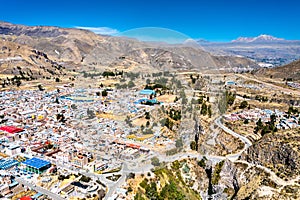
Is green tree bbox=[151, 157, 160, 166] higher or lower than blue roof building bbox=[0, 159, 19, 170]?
higher

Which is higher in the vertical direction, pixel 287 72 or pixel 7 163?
pixel 287 72

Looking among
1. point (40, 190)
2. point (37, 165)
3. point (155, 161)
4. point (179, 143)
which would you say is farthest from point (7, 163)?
point (179, 143)

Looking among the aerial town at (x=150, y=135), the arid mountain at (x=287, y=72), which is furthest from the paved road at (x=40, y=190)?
the arid mountain at (x=287, y=72)

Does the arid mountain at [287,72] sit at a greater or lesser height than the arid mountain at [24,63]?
lesser

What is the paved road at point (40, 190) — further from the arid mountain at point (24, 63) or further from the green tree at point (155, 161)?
the arid mountain at point (24, 63)

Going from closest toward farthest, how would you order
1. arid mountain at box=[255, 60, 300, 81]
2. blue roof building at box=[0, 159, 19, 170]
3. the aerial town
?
the aerial town
blue roof building at box=[0, 159, 19, 170]
arid mountain at box=[255, 60, 300, 81]

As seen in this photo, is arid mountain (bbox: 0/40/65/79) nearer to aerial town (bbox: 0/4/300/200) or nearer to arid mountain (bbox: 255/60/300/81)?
aerial town (bbox: 0/4/300/200)

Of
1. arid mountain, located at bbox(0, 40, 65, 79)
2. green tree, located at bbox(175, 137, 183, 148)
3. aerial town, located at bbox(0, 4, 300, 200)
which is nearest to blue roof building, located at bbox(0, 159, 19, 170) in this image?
aerial town, located at bbox(0, 4, 300, 200)

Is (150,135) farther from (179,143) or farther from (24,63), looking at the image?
(24,63)

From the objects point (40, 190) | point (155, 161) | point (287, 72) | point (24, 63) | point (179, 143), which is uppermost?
point (24, 63)

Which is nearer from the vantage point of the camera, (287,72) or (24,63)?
(287,72)

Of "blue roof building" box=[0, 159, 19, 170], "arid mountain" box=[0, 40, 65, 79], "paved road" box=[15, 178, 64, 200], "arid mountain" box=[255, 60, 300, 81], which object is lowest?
"paved road" box=[15, 178, 64, 200]
